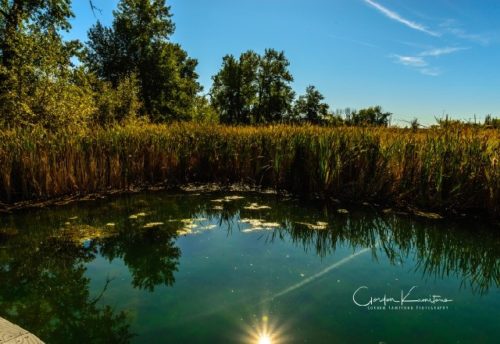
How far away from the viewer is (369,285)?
11.2ft

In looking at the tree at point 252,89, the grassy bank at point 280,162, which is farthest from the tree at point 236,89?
the grassy bank at point 280,162

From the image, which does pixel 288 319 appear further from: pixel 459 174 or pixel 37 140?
pixel 37 140

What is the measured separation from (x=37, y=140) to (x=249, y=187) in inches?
176

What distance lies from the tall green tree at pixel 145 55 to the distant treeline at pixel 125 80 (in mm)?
79

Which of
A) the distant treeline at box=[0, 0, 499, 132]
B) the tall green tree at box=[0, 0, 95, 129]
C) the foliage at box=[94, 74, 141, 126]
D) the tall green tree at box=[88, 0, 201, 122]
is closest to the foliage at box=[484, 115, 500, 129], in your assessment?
the distant treeline at box=[0, 0, 499, 132]

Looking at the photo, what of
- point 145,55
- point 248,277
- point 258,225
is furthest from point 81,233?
point 145,55

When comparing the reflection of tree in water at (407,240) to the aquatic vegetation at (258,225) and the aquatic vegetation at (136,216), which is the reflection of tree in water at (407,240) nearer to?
the aquatic vegetation at (258,225)

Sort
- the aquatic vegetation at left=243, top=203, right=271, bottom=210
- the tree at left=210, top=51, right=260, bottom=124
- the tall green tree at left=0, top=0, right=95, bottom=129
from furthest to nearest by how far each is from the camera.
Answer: the tree at left=210, top=51, right=260, bottom=124 → the tall green tree at left=0, top=0, right=95, bottom=129 → the aquatic vegetation at left=243, top=203, right=271, bottom=210

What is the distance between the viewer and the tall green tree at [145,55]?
28.4 metres

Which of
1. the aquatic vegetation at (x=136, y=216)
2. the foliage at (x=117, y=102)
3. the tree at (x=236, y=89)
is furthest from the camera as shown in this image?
the tree at (x=236, y=89)

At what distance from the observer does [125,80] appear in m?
22.3

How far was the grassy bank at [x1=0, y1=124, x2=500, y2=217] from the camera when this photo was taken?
5.62 meters

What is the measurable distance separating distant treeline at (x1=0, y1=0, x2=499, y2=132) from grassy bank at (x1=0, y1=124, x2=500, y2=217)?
1.16 m

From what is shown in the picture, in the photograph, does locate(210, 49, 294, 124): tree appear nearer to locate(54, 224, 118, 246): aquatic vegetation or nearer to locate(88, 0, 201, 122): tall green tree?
locate(88, 0, 201, 122): tall green tree
